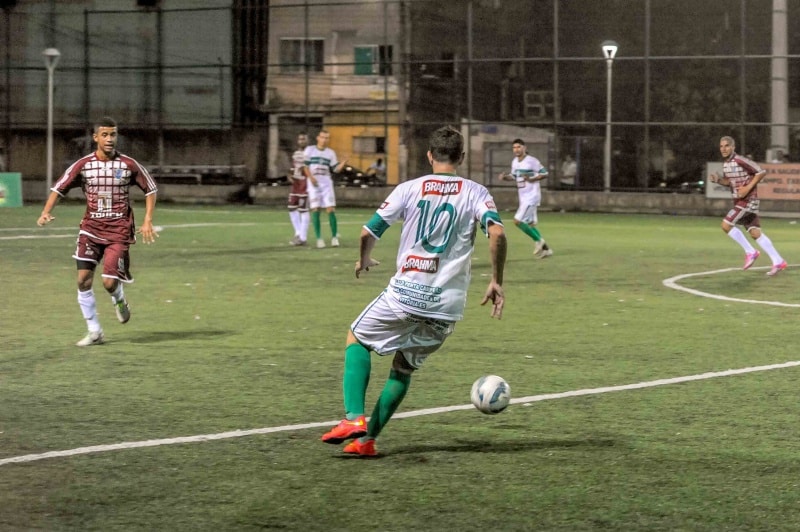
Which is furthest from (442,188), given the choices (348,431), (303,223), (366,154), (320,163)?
(366,154)

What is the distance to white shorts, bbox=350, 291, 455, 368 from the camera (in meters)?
7.17

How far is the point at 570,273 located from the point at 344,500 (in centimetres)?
1272

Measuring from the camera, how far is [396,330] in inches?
284

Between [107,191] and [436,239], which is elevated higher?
[107,191]

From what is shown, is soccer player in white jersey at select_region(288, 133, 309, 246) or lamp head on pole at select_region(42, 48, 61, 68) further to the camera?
lamp head on pole at select_region(42, 48, 61, 68)

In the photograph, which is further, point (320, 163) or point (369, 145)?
point (369, 145)

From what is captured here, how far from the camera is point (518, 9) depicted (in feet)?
136

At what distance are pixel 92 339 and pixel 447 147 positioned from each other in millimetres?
5430

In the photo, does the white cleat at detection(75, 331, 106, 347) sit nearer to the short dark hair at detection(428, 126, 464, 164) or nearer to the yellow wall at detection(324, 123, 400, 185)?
the short dark hair at detection(428, 126, 464, 164)

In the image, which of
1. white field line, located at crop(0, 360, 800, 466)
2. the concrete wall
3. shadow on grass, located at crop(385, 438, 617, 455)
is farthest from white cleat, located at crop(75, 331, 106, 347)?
the concrete wall

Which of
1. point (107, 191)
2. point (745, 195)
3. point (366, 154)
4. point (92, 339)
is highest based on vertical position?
point (366, 154)

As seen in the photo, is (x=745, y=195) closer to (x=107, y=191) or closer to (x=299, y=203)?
(x=299, y=203)

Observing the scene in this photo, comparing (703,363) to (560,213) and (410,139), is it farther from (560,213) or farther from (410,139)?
(410,139)

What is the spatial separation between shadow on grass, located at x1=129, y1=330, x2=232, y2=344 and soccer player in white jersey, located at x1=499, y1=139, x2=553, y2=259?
31.8 ft
